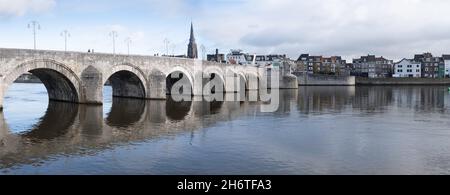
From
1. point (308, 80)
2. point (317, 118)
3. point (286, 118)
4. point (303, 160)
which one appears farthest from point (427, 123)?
point (308, 80)

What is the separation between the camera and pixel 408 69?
489ft

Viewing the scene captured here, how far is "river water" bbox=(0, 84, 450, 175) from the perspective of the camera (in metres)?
15.5

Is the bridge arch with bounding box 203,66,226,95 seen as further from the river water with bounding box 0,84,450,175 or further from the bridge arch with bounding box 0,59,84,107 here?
the river water with bounding box 0,84,450,175

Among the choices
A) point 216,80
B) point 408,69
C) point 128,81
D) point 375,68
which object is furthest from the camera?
point 375,68

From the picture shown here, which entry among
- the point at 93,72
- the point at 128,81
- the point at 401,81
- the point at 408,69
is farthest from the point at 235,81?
the point at 408,69

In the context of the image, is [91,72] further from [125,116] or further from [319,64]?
[319,64]

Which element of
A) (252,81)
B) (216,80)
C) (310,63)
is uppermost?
(310,63)

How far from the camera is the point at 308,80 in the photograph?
371 ft

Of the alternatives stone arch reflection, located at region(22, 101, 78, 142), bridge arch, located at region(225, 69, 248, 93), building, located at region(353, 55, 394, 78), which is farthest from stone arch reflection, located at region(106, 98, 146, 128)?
building, located at region(353, 55, 394, 78)

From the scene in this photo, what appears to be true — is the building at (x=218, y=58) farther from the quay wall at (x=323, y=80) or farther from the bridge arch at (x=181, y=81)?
the bridge arch at (x=181, y=81)

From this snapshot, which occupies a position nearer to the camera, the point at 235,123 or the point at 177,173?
the point at 177,173

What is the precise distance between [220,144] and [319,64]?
148204mm

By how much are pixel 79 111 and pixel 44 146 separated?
1487 cm
